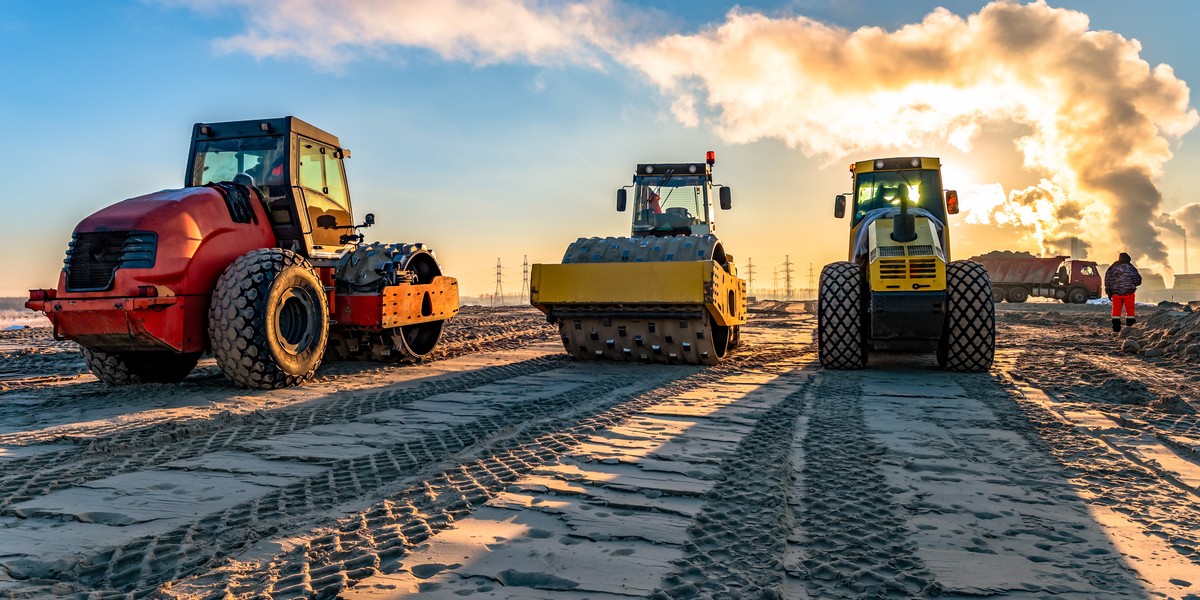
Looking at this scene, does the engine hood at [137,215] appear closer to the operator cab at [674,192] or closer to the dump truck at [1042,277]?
the operator cab at [674,192]

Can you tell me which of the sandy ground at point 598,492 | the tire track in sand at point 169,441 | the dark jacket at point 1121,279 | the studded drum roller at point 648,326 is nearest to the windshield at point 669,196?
the studded drum roller at point 648,326

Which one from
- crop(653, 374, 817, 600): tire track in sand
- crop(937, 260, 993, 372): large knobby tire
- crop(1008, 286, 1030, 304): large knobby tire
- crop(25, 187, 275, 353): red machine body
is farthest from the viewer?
crop(1008, 286, 1030, 304): large knobby tire

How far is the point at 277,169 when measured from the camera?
7.79 meters

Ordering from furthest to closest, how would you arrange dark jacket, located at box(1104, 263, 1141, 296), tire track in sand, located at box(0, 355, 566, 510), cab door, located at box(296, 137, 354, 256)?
dark jacket, located at box(1104, 263, 1141, 296) < cab door, located at box(296, 137, 354, 256) < tire track in sand, located at box(0, 355, 566, 510)

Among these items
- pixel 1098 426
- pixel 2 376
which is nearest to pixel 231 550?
pixel 1098 426

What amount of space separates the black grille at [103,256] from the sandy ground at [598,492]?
102 cm

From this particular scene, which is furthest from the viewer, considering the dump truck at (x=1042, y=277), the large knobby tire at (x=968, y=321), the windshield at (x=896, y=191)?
the dump truck at (x=1042, y=277)

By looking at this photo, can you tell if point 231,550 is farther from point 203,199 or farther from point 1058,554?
point 203,199

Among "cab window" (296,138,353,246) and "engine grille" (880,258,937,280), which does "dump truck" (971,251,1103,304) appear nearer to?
"engine grille" (880,258,937,280)

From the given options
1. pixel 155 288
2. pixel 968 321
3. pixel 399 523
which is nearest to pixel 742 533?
pixel 399 523

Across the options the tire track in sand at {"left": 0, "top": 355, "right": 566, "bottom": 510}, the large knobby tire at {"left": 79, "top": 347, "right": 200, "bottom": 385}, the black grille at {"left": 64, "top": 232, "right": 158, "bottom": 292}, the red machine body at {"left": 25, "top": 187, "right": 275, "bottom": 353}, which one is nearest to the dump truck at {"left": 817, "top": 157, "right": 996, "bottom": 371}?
the tire track in sand at {"left": 0, "top": 355, "right": 566, "bottom": 510}

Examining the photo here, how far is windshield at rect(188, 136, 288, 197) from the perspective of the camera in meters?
7.82

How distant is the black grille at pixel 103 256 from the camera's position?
6.03 meters

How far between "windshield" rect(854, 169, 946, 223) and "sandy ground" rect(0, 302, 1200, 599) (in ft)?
12.3
